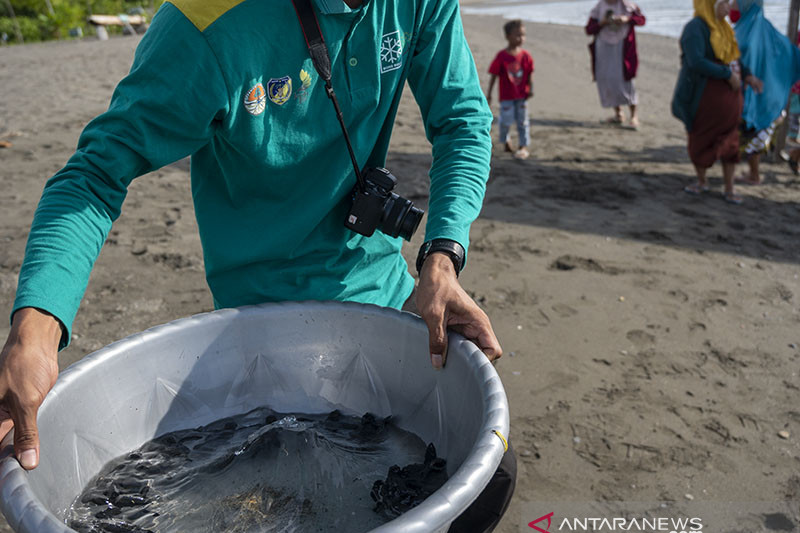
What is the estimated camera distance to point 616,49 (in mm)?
7715

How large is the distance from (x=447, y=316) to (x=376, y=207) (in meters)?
0.33

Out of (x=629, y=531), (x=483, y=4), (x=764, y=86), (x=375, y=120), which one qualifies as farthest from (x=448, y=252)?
(x=483, y=4)

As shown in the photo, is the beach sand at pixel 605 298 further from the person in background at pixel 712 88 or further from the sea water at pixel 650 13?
the sea water at pixel 650 13

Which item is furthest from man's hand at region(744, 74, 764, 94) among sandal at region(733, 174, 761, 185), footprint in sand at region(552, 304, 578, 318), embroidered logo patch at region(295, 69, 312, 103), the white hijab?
embroidered logo patch at region(295, 69, 312, 103)

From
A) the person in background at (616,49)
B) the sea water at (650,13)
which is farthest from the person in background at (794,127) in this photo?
the sea water at (650,13)

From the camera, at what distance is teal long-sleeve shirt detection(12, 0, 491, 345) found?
1156 millimetres

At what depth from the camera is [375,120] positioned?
1.51m

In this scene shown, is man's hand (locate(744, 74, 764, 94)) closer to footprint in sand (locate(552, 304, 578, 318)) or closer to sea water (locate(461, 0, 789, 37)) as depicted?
footprint in sand (locate(552, 304, 578, 318))

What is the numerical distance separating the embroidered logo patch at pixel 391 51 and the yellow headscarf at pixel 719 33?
446 cm

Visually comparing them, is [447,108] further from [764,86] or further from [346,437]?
[764,86]

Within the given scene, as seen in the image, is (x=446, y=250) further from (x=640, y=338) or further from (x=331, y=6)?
(x=640, y=338)

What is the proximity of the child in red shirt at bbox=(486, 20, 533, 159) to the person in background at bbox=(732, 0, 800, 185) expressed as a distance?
6.13 feet

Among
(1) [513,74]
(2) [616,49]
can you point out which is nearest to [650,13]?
(2) [616,49]

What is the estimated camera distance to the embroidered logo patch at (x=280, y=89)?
1.34 m
